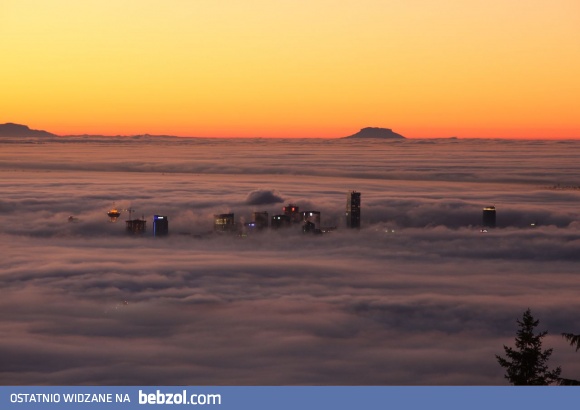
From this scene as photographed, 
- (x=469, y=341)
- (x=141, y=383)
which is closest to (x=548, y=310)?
(x=469, y=341)

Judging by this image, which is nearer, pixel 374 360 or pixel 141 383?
pixel 141 383

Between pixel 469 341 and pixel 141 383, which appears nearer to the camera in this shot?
pixel 141 383
